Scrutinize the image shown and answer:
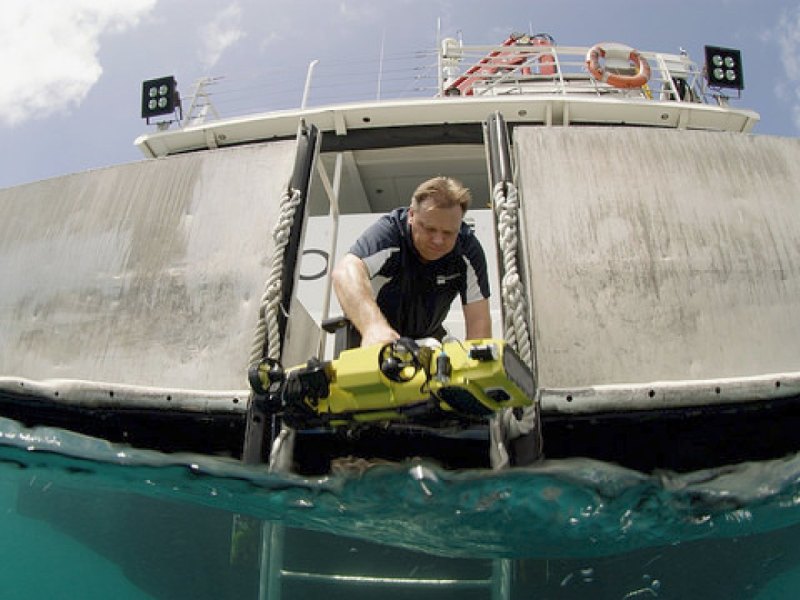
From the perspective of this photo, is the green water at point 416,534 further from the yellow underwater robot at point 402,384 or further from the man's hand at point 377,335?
the man's hand at point 377,335

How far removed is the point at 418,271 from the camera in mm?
2623

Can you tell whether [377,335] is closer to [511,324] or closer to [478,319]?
[511,324]

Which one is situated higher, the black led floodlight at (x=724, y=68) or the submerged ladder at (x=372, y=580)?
the black led floodlight at (x=724, y=68)

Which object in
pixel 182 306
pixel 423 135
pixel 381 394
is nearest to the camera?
pixel 381 394

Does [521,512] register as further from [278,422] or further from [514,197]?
[514,197]

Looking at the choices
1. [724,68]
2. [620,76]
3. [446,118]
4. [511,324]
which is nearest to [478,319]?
[511,324]

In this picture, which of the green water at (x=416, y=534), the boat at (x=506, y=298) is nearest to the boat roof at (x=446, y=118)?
the boat at (x=506, y=298)

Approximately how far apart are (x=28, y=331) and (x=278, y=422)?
170 centimetres

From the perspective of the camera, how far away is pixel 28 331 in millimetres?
2980

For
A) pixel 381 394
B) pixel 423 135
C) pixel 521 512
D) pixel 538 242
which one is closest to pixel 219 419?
pixel 381 394

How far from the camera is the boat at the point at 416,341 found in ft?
6.48

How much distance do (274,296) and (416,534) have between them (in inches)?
44.5

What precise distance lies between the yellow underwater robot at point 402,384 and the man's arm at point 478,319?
80cm

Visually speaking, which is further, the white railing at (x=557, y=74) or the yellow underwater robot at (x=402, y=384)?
the white railing at (x=557, y=74)
